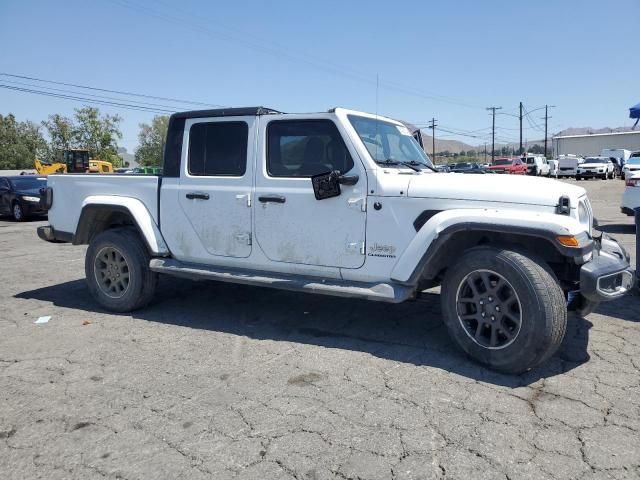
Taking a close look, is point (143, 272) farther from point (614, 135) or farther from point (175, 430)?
point (614, 135)

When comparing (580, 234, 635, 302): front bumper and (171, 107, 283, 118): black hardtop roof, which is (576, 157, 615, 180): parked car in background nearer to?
(580, 234, 635, 302): front bumper

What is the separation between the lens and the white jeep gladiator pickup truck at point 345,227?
3457mm

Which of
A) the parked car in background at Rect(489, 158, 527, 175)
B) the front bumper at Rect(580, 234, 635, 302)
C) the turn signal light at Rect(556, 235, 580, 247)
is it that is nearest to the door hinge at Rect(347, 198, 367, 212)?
the turn signal light at Rect(556, 235, 580, 247)

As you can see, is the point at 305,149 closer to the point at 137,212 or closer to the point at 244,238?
the point at 244,238

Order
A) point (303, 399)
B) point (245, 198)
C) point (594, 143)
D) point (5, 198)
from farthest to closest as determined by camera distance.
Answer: point (594, 143), point (5, 198), point (245, 198), point (303, 399)

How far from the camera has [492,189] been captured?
3617 mm

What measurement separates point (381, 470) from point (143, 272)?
3.42m

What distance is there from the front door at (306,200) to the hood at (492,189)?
0.50 m

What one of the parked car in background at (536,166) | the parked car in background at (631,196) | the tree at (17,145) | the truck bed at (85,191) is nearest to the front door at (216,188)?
the truck bed at (85,191)

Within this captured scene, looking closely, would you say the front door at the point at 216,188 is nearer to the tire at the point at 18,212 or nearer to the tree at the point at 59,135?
the tire at the point at 18,212

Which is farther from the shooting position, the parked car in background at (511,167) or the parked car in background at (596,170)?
the parked car in background at (511,167)

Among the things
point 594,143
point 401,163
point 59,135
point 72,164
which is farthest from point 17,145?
point 401,163

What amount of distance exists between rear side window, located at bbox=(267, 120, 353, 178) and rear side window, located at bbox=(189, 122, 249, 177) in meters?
0.30

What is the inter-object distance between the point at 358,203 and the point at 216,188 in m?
1.44
